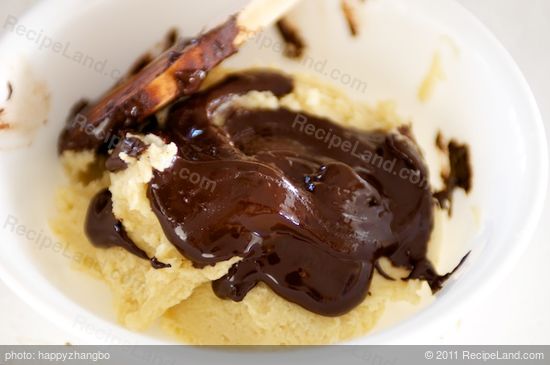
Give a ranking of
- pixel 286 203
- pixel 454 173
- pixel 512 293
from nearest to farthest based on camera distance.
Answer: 1. pixel 286 203
2. pixel 454 173
3. pixel 512 293

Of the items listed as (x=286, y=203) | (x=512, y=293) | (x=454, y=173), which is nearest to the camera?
(x=286, y=203)

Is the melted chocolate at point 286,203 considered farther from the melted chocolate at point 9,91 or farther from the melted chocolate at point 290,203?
the melted chocolate at point 9,91

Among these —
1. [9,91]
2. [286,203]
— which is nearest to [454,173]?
[286,203]

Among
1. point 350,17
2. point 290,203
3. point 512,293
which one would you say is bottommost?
point 512,293

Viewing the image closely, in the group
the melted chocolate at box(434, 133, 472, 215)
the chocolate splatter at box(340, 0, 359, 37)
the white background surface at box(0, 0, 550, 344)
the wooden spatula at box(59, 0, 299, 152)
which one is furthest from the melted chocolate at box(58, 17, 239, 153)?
the melted chocolate at box(434, 133, 472, 215)

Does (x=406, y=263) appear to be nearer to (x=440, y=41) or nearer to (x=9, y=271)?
(x=440, y=41)

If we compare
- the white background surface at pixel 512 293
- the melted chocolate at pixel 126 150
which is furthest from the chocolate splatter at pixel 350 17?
the melted chocolate at pixel 126 150

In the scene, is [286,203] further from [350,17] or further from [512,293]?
[512,293]
